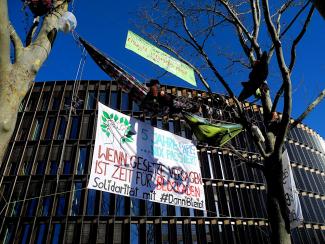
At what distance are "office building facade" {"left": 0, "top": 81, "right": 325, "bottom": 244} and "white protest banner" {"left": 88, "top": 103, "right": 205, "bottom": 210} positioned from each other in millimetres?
9410

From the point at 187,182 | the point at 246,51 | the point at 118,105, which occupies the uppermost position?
the point at 118,105

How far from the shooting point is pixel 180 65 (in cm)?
730

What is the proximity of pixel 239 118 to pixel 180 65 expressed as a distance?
7.56 ft

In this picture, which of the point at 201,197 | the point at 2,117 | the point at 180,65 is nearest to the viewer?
the point at 2,117

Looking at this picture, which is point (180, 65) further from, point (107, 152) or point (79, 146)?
point (79, 146)

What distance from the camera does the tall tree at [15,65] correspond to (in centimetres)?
262

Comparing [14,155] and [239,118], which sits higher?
[14,155]

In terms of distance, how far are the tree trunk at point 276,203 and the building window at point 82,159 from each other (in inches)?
688

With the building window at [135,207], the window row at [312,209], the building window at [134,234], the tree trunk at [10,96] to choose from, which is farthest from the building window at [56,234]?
the window row at [312,209]

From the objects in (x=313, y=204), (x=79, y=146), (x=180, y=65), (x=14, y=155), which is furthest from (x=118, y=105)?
(x=313, y=204)

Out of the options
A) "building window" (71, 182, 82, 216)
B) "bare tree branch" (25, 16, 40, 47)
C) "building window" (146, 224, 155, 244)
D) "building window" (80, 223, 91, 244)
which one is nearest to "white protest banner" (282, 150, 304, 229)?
"bare tree branch" (25, 16, 40, 47)

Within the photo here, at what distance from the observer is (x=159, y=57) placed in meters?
7.01

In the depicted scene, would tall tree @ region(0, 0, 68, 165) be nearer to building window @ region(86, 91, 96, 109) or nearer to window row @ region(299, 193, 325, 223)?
building window @ region(86, 91, 96, 109)

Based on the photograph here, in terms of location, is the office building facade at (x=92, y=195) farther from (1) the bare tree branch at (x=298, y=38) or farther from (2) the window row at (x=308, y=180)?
(1) the bare tree branch at (x=298, y=38)
